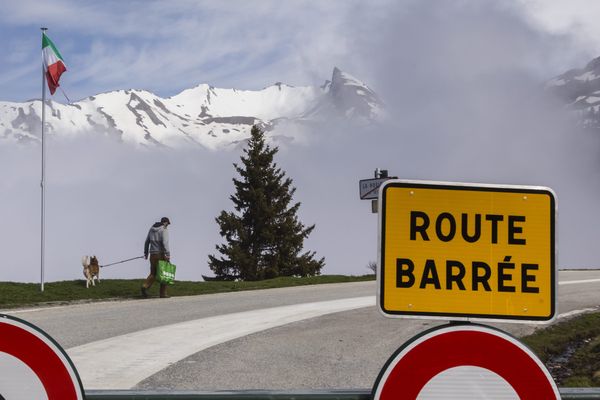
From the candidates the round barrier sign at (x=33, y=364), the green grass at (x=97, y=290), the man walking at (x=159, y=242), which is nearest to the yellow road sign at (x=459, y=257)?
the round barrier sign at (x=33, y=364)

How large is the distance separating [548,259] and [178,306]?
15391mm

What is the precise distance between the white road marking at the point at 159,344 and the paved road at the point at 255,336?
49 millimetres

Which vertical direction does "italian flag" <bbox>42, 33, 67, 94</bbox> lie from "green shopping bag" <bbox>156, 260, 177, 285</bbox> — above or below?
above

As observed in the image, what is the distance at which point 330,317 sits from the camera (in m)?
15.2

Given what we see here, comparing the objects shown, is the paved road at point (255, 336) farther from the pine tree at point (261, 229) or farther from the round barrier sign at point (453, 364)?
the pine tree at point (261, 229)

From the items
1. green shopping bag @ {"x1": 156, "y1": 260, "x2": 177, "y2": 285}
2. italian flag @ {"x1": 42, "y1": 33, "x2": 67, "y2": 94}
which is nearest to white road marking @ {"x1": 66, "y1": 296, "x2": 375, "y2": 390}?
green shopping bag @ {"x1": 156, "y1": 260, "x2": 177, "y2": 285}

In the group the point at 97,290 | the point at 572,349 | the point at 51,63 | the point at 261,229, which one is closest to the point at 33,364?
the point at 572,349

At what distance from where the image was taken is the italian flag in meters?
24.9

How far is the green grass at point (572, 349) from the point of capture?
934 centimetres

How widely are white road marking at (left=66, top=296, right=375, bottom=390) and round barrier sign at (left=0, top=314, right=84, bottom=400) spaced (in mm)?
6356

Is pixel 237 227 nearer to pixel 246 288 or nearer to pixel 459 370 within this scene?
pixel 246 288

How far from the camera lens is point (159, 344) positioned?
39.0 feet

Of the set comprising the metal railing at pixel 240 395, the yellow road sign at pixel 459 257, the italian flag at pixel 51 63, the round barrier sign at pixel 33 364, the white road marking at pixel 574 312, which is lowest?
the white road marking at pixel 574 312

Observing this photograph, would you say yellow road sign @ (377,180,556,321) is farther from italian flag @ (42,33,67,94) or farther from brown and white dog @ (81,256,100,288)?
italian flag @ (42,33,67,94)
